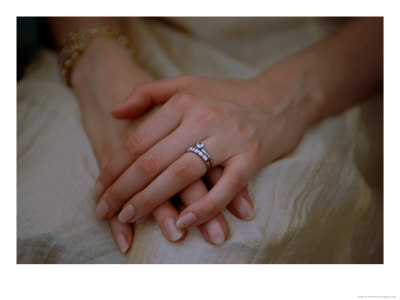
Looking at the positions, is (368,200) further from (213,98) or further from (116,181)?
(116,181)

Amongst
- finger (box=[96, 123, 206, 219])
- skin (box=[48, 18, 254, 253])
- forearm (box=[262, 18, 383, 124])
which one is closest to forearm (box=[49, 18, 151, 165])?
skin (box=[48, 18, 254, 253])

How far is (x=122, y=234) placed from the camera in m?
0.60

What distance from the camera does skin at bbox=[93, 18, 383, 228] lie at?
0.56 metres

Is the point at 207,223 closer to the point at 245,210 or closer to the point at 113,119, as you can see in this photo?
the point at 245,210

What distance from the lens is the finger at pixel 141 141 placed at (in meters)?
0.60

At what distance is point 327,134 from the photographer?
2.43 ft

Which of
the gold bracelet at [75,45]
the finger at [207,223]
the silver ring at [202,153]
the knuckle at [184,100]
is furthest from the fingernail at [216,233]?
the gold bracelet at [75,45]

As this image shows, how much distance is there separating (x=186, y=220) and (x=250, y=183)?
149 millimetres

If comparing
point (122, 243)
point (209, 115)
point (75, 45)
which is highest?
point (75, 45)

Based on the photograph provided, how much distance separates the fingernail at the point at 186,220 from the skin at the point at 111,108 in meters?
0.02

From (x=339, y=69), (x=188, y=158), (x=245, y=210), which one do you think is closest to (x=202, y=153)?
(x=188, y=158)

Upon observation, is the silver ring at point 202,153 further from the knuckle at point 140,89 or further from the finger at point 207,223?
the knuckle at point 140,89
